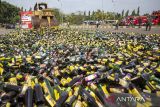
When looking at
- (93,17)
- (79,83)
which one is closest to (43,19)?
(79,83)

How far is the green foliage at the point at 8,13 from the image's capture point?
9049 centimetres

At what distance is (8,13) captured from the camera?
94500 millimetres

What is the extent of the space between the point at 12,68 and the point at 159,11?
133 ft

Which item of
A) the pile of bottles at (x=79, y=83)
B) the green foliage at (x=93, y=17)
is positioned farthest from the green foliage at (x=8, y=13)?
the pile of bottles at (x=79, y=83)

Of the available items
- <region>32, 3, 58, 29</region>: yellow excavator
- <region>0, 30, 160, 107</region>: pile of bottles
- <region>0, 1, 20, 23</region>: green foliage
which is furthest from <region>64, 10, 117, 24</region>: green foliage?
<region>0, 30, 160, 107</region>: pile of bottles

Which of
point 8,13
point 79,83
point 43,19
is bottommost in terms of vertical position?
point 79,83

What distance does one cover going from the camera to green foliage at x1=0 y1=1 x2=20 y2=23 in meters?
90.5

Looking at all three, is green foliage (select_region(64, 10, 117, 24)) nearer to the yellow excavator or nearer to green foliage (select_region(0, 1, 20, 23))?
green foliage (select_region(0, 1, 20, 23))

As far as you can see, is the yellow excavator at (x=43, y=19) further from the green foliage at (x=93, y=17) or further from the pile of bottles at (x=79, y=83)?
the green foliage at (x=93, y=17)

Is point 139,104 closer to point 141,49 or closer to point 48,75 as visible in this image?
point 48,75

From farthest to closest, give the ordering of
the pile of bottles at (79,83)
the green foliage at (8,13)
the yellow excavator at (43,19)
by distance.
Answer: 1. the green foliage at (8,13)
2. the yellow excavator at (43,19)
3. the pile of bottles at (79,83)

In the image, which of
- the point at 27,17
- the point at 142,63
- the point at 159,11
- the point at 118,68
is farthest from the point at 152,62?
the point at 159,11

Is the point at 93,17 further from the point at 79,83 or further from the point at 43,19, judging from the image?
the point at 79,83

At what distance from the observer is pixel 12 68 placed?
8461 millimetres
